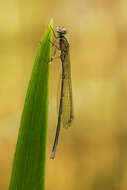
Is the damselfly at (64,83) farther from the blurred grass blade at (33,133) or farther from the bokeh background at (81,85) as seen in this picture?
the blurred grass blade at (33,133)

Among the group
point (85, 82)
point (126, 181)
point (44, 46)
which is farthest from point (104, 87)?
point (44, 46)

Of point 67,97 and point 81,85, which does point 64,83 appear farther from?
point 81,85

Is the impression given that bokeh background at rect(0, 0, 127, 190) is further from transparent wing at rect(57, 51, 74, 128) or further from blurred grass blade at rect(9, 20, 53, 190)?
blurred grass blade at rect(9, 20, 53, 190)

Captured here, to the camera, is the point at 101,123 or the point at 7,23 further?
the point at 101,123

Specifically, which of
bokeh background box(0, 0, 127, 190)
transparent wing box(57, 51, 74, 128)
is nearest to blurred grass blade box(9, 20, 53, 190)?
transparent wing box(57, 51, 74, 128)

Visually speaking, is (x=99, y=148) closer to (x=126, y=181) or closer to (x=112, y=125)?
(x=112, y=125)

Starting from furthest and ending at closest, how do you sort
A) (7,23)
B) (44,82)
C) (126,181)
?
(126,181) → (7,23) → (44,82)
